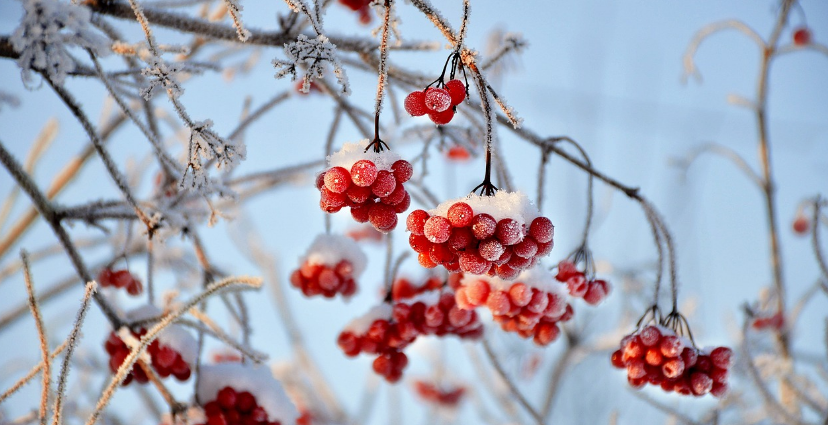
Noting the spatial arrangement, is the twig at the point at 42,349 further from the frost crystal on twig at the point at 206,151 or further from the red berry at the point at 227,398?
the red berry at the point at 227,398

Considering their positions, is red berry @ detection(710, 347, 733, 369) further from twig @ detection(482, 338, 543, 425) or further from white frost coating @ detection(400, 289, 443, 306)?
white frost coating @ detection(400, 289, 443, 306)

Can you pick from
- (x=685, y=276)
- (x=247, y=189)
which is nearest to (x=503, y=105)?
(x=247, y=189)

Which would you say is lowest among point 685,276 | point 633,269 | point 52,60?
point 52,60

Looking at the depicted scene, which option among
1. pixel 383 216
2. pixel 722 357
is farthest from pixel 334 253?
pixel 722 357

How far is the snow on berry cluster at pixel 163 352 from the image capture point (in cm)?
121

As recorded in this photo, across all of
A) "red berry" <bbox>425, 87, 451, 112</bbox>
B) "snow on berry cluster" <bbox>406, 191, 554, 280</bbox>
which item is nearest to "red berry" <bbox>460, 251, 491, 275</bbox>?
"snow on berry cluster" <bbox>406, 191, 554, 280</bbox>

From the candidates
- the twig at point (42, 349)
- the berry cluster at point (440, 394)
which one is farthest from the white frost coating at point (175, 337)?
the berry cluster at point (440, 394)

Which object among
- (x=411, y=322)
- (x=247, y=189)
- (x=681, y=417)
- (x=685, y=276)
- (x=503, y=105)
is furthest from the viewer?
(x=685, y=276)

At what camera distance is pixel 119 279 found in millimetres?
1419

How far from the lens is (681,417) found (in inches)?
58.7

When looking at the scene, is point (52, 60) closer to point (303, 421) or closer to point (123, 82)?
point (123, 82)

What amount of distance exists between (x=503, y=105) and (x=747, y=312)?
44.4 inches

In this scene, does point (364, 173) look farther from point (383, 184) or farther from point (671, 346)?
point (671, 346)

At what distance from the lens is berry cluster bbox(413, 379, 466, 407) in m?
3.26
